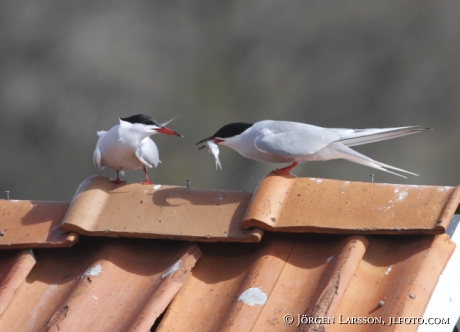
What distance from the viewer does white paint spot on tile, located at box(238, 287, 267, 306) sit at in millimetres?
2350

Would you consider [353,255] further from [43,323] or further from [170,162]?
[170,162]

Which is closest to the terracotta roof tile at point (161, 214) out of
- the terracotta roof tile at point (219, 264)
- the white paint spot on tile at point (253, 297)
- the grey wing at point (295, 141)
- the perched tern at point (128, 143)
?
the terracotta roof tile at point (219, 264)

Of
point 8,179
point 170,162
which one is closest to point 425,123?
point 170,162

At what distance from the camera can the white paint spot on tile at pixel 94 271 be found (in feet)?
8.50

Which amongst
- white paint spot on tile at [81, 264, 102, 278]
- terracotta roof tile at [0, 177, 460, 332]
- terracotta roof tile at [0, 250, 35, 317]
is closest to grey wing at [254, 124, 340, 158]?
terracotta roof tile at [0, 177, 460, 332]

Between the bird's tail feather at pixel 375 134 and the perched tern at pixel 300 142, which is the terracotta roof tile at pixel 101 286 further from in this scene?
the bird's tail feather at pixel 375 134

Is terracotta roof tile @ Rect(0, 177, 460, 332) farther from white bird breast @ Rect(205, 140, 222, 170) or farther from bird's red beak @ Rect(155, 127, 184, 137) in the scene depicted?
bird's red beak @ Rect(155, 127, 184, 137)

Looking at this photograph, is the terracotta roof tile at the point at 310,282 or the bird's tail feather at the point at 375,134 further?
the bird's tail feather at the point at 375,134

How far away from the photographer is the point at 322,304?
2.25m

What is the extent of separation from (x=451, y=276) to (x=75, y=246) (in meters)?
1.44

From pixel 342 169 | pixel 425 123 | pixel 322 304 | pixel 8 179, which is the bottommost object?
pixel 8 179

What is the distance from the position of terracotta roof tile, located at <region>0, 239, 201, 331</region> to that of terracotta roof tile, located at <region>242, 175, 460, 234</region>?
1.06ft

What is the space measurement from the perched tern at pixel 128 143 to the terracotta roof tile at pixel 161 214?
66 cm

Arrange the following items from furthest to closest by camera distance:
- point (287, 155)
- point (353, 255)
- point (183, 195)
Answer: point (287, 155) → point (183, 195) → point (353, 255)
